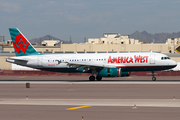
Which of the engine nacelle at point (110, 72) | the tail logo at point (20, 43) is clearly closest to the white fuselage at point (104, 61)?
the engine nacelle at point (110, 72)

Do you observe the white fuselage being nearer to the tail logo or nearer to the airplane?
the airplane

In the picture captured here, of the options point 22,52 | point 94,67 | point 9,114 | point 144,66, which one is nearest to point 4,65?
point 22,52

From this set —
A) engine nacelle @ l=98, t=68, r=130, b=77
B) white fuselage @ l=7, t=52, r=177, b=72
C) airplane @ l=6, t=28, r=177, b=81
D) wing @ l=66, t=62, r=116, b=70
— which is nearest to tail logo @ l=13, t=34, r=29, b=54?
airplane @ l=6, t=28, r=177, b=81

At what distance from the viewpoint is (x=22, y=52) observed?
53219 millimetres

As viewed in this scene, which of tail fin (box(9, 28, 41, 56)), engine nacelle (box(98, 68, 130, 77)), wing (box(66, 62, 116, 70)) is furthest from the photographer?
tail fin (box(9, 28, 41, 56))

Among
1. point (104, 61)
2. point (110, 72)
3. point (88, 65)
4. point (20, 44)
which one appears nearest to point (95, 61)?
point (104, 61)

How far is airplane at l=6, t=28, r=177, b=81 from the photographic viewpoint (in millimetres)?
47781

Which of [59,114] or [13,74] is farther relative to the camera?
[13,74]

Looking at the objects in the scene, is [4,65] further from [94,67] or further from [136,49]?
[136,49]

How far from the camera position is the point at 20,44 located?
53406mm

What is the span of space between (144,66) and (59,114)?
106ft

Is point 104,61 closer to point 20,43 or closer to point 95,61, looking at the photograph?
point 95,61

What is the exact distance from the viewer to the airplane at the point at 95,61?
157 ft

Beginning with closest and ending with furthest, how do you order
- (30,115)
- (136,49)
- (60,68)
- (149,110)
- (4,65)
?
(30,115), (149,110), (60,68), (4,65), (136,49)
